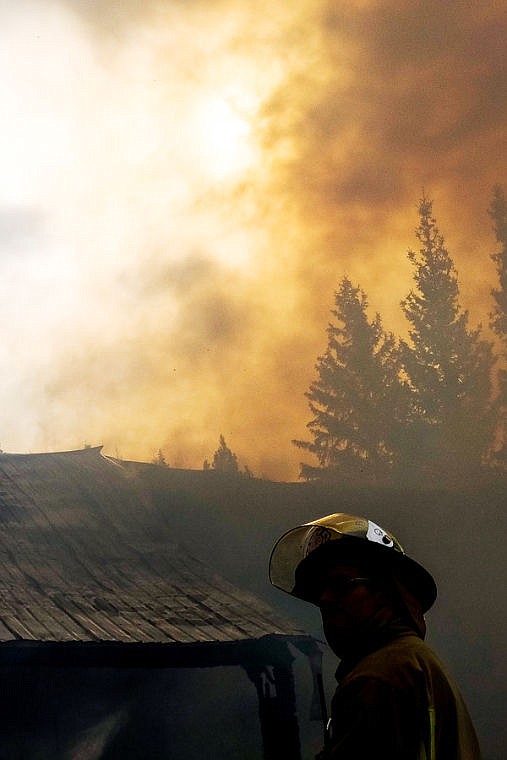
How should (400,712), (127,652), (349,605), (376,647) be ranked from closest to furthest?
(400,712), (376,647), (349,605), (127,652)

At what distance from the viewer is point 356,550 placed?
2.34 metres

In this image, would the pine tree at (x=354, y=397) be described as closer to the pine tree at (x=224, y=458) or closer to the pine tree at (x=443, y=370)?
the pine tree at (x=443, y=370)

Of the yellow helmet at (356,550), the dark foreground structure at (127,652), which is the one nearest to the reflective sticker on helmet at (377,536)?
the yellow helmet at (356,550)

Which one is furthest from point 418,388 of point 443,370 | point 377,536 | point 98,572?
point 377,536

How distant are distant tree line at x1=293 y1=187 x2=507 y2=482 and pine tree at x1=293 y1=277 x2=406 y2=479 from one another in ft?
0.15

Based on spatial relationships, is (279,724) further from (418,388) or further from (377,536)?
(418,388)

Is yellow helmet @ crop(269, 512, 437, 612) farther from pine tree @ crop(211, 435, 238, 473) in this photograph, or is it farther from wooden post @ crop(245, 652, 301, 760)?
pine tree @ crop(211, 435, 238, 473)

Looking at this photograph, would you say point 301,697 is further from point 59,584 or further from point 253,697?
point 59,584

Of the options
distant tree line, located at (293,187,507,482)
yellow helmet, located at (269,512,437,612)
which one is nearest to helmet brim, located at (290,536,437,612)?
yellow helmet, located at (269,512,437,612)

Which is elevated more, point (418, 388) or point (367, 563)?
point (418, 388)

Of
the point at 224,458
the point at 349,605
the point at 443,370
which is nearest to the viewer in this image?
the point at 349,605

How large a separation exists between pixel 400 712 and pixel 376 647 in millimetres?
232

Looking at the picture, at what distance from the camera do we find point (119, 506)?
1678 centimetres

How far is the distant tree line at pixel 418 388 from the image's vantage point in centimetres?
3044
